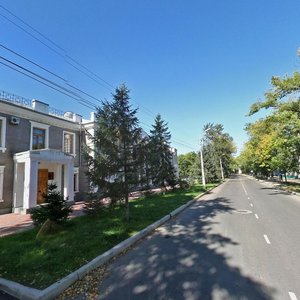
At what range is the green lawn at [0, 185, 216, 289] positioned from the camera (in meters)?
5.70

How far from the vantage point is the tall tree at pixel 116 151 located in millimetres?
11516

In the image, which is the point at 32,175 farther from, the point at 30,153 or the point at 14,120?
the point at 14,120

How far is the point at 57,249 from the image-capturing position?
24.1 feet

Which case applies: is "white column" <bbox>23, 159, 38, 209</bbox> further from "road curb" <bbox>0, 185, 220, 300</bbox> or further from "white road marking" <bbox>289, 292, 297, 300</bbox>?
"white road marking" <bbox>289, 292, 297, 300</bbox>

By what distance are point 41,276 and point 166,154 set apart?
2284 centimetres

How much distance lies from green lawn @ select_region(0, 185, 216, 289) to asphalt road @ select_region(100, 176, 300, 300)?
0.89 m

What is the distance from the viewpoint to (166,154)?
1097 inches

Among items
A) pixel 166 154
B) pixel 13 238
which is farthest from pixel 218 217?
pixel 166 154

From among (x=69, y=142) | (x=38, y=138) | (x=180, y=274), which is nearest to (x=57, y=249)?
(x=180, y=274)

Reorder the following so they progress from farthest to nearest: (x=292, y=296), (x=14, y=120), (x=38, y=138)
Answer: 1. (x=38, y=138)
2. (x=14, y=120)
3. (x=292, y=296)

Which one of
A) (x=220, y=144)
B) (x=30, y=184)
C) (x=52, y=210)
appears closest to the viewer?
(x=52, y=210)

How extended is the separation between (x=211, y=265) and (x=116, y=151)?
6.80 metres

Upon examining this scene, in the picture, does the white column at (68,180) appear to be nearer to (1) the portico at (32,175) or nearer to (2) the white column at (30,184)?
(1) the portico at (32,175)

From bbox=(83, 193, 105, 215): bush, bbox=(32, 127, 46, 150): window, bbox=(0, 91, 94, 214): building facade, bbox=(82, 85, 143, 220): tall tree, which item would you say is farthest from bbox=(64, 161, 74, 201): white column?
bbox=(82, 85, 143, 220): tall tree
